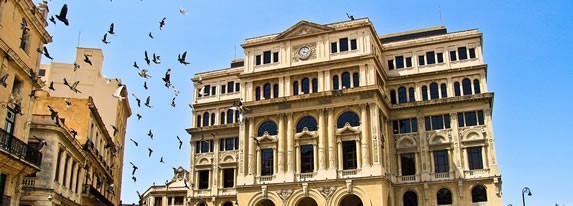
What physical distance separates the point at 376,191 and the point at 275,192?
33.9ft

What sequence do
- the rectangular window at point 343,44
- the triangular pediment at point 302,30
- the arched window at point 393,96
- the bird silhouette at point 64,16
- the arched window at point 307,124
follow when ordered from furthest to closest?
1. the arched window at point 393,96
2. the triangular pediment at point 302,30
3. the rectangular window at point 343,44
4. the arched window at point 307,124
5. the bird silhouette at point 64,16

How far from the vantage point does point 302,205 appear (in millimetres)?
55062

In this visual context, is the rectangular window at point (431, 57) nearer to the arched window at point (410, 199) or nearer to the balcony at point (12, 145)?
the arched window at point (410, 199)

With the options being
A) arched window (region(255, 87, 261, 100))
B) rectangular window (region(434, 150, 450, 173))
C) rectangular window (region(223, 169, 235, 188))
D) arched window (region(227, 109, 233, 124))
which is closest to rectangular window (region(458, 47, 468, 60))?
rectangular window (region(434, 150, 450, 173))

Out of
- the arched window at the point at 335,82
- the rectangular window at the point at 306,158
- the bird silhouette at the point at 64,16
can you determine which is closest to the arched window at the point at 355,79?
the arched window at the point at 335,82

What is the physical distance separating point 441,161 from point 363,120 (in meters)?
9.90

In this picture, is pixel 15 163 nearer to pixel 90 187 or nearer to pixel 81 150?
pixel 81 150

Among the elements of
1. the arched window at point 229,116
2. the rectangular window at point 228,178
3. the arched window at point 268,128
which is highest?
the arched window at point 229,116

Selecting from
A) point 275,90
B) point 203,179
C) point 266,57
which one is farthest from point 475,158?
point 203,179

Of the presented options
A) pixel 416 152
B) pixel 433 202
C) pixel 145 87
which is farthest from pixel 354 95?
pixel 145 87

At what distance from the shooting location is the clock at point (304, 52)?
194 feet

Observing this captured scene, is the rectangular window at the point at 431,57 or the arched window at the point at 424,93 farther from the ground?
the rectangular window at the point at 431,57

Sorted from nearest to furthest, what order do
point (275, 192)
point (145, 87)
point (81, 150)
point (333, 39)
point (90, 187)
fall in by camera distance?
point (145, 87) → point (81, 150) → point (90, 187) → point (275, 192) → point (333, 39)

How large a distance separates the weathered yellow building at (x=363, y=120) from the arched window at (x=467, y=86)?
0.34 ft
